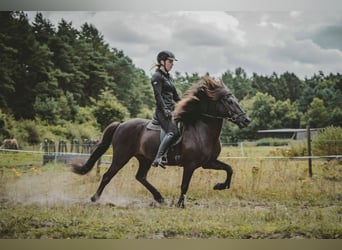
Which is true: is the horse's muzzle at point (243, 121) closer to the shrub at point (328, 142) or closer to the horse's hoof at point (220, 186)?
the horse's hoof at point (220, 186)

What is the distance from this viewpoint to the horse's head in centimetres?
551

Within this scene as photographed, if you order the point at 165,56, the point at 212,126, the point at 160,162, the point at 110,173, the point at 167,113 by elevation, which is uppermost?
the point at 165,56

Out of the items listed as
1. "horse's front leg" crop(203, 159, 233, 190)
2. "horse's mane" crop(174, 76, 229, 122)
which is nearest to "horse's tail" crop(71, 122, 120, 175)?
"horse's mane" crop(174, 76, 229, 122)

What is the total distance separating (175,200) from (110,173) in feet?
2.35

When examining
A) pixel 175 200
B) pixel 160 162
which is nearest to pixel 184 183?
pixel 175 200

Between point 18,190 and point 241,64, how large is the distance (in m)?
2.64

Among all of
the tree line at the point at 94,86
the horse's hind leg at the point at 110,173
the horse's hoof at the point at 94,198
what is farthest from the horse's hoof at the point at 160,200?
the tree line at the point at 94,86

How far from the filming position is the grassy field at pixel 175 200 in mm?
5363

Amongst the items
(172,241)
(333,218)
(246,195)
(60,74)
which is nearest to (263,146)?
(246,195)

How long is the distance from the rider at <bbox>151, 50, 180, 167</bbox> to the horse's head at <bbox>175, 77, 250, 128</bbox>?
0.11 metres

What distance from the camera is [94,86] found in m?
5.93

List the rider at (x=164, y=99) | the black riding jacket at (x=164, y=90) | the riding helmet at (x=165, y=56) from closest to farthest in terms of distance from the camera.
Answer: the rider at (x=164, y=99), the black riding jacket at (x=164, y=90), the riding helmet at (x=165, y=56)

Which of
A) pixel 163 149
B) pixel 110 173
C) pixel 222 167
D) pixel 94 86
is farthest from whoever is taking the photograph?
pixel 94 86

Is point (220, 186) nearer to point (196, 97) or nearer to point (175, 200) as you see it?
point (175, 200)
